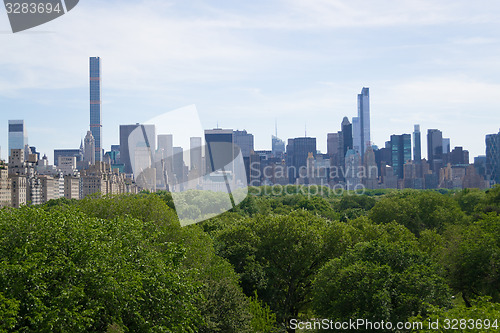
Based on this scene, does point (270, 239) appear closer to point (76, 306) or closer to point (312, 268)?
point (312, 268)

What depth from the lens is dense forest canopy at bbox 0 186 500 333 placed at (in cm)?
1981

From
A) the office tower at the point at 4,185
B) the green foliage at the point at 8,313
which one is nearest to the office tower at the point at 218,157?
the office tower at the point at 4,185

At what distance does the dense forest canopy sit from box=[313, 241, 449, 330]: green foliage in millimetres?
67

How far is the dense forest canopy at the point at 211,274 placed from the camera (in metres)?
19.8

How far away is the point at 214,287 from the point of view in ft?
89.5

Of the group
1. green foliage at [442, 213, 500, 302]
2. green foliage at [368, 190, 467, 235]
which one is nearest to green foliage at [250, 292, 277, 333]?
green foliage at [442, 213, 500, 302]

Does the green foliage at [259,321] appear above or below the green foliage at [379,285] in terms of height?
below

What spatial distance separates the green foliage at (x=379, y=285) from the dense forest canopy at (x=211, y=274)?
2.6 inches

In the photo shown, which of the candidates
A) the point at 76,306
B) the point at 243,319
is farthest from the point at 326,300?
the point at 76,306

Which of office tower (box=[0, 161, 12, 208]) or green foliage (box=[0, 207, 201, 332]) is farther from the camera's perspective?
office tower (box=[0, 161, 12, 208])

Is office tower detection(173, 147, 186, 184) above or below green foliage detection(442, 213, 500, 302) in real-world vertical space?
above

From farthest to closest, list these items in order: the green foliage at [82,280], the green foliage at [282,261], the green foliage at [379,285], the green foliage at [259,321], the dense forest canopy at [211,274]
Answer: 1. the green foliage at [282,261]
2. the green foliage at [259,321]
3. the green foliage at [379,285]
4. the dense forest canopy at [211,274]
5. the green foliage at [82,280]

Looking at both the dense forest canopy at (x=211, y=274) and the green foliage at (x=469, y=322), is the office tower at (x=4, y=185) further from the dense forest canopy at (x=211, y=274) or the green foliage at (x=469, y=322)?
the green foliage at (x=469, y=322)

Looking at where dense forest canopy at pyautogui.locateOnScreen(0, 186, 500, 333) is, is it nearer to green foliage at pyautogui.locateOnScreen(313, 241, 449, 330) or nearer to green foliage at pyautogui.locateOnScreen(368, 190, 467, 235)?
green foliage at pyautogui.locateOnScreen(313, 241, 449, 330)
